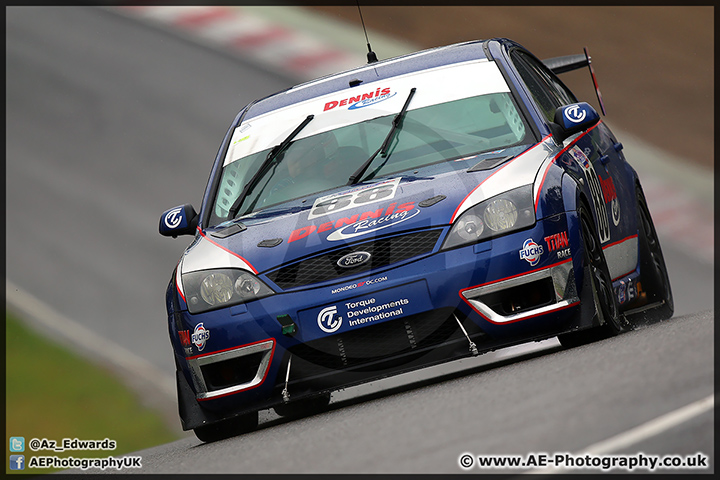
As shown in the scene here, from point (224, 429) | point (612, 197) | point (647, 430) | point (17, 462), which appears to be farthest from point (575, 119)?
point (17, 462)

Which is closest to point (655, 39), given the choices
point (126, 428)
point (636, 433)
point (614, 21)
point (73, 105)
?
point (614, 21)

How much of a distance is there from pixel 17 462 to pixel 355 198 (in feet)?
14.2

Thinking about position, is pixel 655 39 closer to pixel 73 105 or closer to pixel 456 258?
pixel 73 105

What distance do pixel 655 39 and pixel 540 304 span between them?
1218cm

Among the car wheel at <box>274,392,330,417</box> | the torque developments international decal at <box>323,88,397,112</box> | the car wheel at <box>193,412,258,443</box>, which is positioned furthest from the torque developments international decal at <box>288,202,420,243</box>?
the car wheel at <box>274,392,330,417</box>

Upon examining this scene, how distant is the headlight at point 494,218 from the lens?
535cm

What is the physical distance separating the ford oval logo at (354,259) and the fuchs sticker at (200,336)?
0.74 metres

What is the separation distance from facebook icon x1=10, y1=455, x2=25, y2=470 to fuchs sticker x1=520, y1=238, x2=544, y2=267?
483 cm

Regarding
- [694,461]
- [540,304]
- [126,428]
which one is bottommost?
[126,428]

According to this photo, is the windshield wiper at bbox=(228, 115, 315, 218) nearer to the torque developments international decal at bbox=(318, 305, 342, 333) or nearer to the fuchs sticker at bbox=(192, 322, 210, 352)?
the fuchs sticker at bbox=(192, 322, 210, 352)

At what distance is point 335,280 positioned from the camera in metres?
5.41

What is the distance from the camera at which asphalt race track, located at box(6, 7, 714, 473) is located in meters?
3.81

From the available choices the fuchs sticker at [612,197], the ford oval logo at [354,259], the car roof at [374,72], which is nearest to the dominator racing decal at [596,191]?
the fuchs sticker at [612,197]

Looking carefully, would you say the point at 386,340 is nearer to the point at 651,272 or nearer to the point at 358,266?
the point at 358,266
